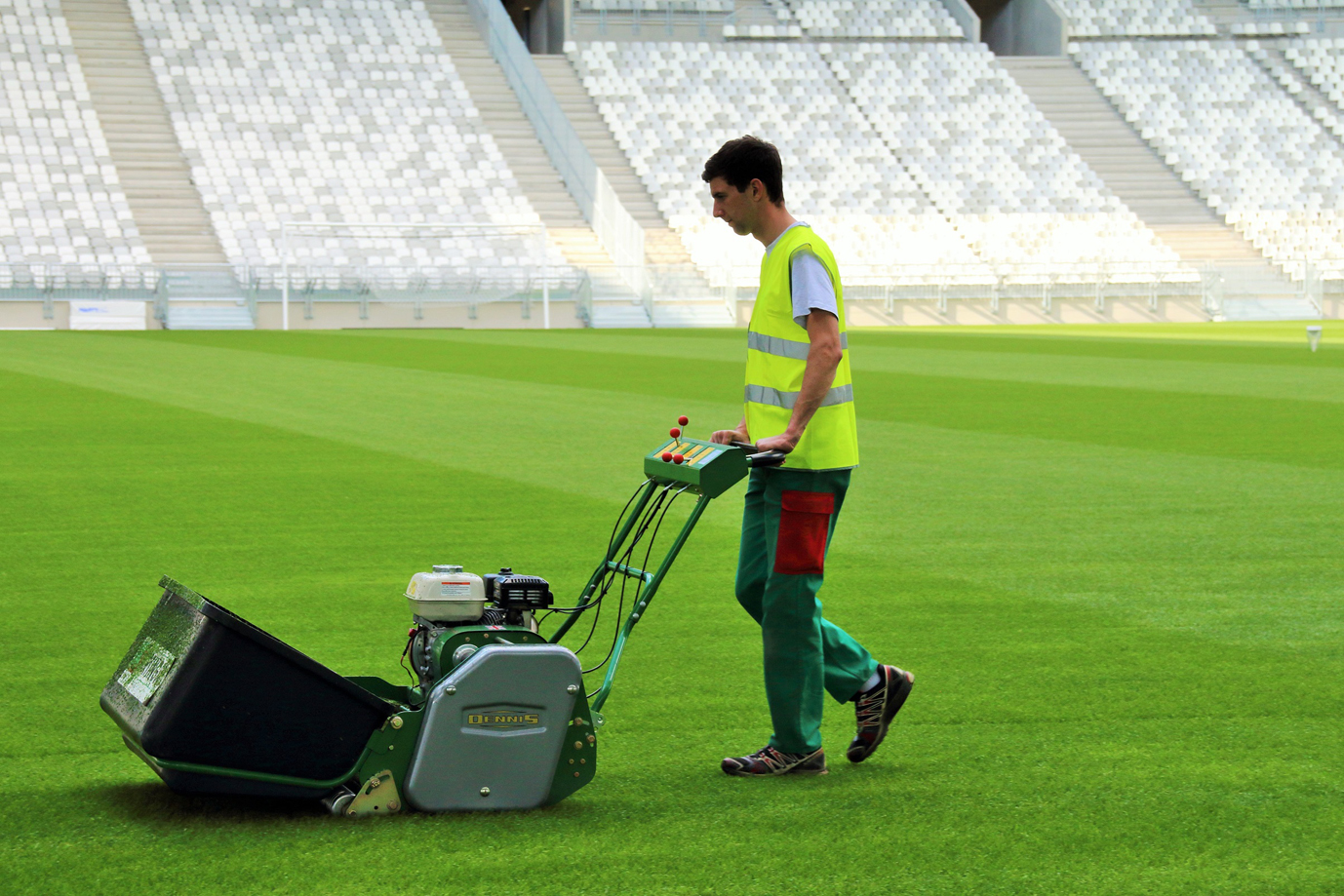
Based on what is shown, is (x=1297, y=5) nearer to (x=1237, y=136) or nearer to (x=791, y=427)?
(x=1237, y=136)

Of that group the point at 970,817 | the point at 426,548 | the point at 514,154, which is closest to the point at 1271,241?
the point at 514,154

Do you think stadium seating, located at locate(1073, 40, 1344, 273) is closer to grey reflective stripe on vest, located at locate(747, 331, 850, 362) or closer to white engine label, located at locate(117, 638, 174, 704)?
grey reflective stripe on vest, located at locate(747, 331, 850, 362)

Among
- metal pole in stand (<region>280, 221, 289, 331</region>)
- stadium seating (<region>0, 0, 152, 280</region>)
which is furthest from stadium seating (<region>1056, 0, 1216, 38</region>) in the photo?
stadium seating (<region>0, 0, 152, 280</region>)

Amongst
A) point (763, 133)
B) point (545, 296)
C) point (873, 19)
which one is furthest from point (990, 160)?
point (545, 296)

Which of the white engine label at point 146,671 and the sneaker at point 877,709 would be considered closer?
the white engine label at point 146,671

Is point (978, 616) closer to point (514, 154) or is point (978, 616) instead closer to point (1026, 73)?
point (514, 154)

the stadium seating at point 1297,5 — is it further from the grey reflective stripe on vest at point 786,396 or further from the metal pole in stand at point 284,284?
the grey reflective stripe on vest at point 786,396

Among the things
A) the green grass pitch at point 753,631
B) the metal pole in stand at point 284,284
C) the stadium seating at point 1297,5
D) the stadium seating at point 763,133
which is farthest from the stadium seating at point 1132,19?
the green grass pitch at point 753,631

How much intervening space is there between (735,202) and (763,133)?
42.3 m

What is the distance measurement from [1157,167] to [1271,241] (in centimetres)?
447

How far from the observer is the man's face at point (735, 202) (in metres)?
4.48

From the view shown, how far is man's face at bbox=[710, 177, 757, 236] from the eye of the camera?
448cm

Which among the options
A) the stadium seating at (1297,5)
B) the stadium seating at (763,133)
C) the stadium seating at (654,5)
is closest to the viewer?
the stadium seating at (763,133)

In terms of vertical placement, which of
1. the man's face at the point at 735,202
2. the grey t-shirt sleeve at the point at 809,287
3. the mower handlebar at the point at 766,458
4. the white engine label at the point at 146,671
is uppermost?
the man's face at the point at 735,202
